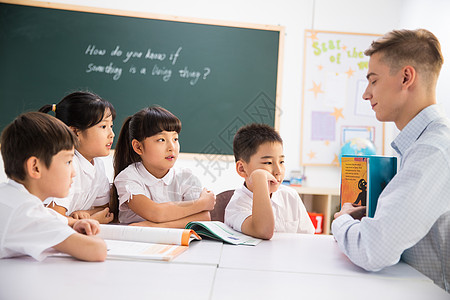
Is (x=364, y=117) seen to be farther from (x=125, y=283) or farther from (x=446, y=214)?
(x=125, y=283)

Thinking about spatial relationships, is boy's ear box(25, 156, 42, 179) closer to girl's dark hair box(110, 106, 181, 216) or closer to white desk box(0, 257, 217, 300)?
white desk box(0, 257, 217, 300)

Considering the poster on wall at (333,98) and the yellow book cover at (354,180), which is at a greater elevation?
the poster on wall at (333,98)

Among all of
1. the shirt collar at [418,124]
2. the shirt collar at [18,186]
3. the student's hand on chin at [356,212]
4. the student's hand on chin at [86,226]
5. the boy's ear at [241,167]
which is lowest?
the student's hand on chin at [86,226]

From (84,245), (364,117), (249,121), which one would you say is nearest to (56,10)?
(249,121)

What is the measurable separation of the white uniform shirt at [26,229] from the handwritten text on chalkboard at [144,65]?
2792 mm

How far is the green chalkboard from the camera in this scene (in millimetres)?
3504

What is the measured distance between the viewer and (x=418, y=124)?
1.14 meters

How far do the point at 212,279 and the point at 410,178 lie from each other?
527 millimetres

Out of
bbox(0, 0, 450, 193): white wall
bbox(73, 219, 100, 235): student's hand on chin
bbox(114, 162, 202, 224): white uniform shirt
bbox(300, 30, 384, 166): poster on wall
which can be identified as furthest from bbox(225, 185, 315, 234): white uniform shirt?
bbox(300, 30, 384, 166): poster on wall

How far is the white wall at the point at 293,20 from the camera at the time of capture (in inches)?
145

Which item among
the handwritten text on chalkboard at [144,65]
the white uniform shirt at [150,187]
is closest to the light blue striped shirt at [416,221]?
the white uniform shirt at [150,187]

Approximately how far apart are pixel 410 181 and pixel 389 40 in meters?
0.48

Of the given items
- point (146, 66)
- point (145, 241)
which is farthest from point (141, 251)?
point (146, 66)

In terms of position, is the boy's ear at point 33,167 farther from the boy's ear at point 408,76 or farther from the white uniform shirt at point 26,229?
the boy's ear at point 408,76
